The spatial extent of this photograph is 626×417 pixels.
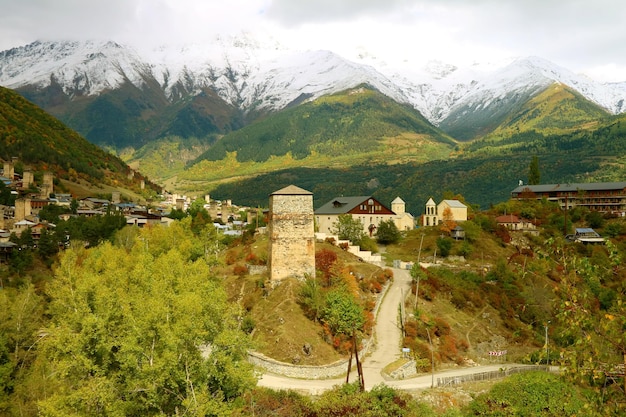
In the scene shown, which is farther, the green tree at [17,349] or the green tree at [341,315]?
the green tree at [341,315]

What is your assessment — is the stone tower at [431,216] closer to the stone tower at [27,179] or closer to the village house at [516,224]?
the village house at [516,224]

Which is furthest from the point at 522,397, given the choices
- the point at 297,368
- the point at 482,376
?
the point at 297,368

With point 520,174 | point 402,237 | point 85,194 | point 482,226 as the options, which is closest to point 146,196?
point 85,194

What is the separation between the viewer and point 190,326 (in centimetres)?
2319

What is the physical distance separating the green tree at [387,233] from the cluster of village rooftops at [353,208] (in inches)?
122

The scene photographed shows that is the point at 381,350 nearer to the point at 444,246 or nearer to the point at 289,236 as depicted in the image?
the point at 289,236

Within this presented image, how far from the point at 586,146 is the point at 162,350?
15562 cm

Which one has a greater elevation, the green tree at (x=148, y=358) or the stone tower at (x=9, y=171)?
the stone tower at (x=9, y=171)

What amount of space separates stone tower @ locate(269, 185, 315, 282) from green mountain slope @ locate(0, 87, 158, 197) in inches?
3169

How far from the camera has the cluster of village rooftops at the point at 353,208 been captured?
245ft

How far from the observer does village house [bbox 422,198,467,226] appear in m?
73.8

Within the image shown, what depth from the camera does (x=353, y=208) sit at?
74.4 meters

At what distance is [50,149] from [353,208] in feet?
248

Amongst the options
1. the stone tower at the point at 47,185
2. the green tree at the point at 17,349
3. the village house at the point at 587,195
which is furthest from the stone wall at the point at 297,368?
the stone tower at the point at 47,185
